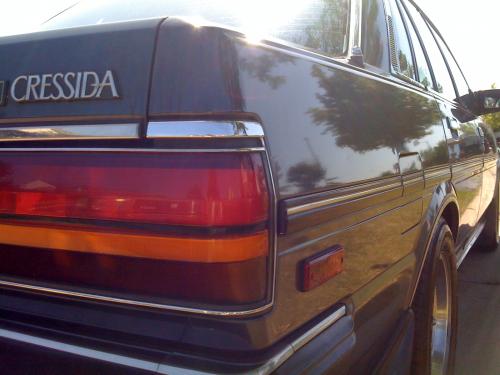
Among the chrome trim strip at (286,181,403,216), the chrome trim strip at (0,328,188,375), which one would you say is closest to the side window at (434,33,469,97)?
the chrome trim strip at (286,181,403,216)

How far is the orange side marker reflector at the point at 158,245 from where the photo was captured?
121cm

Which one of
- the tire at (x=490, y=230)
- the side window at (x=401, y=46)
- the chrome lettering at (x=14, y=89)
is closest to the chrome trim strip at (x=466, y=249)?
the tire at (x=490, y=230)

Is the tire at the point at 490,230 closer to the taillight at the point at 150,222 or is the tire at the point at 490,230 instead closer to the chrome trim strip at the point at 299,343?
the chrome trim strip at the point at 299,343

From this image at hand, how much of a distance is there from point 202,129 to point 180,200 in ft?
0.56

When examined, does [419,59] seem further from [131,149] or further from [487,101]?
[131,149]

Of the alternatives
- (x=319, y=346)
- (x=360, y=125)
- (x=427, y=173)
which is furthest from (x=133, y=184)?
(x=427, y=173)

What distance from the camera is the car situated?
1.22 m

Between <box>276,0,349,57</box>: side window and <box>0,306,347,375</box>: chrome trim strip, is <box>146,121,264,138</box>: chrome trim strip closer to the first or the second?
<box>0,306,347,375</box>: chrome trim strip

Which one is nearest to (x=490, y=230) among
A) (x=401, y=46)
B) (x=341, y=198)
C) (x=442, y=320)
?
(x=442, y=320)

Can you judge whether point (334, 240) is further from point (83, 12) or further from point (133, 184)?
point (83, 12)

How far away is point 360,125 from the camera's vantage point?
67.6 inches

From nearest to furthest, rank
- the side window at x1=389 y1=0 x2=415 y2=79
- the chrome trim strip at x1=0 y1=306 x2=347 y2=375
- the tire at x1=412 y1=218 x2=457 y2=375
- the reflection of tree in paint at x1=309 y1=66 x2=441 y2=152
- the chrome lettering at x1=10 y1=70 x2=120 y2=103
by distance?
the chrome trim strip at x1=0 y1=306 x2=347 y2=375 → the chrome lettering at x1=10 y1=70 x2=120 y2=103 → the reflection of tree in paint at x1=309 y1=66 x2=441 y2=152 → the tire at x1=412 y1=218 x2=457 y2=375 → the side window at x1=389 y1=0 x2=415 y2=79

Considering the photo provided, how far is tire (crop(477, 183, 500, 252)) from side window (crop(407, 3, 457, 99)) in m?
1.92

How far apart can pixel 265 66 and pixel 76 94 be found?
1.59ft
